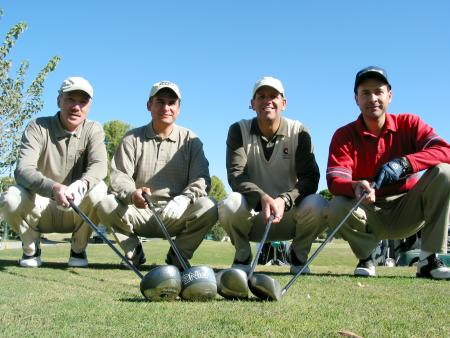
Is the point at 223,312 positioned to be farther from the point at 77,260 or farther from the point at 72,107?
the point at 72,107

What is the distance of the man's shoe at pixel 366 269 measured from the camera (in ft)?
18.7

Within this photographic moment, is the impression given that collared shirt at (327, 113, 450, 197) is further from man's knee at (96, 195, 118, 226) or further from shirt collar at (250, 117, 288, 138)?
man's knee at (96, 195, 118, 226)

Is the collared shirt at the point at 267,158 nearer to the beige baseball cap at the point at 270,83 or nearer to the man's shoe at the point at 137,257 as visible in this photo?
the beige baseball cap at the point at 270,83

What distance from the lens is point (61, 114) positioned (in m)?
6.45

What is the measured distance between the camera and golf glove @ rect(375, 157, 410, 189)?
201 inches

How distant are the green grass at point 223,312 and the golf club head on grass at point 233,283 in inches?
3.6

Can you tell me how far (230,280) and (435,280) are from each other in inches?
99.5

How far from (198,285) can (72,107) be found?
3.54 m

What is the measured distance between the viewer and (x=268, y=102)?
5.99m

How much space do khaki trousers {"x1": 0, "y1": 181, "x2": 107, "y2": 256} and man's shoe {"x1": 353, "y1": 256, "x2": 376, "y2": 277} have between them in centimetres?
298

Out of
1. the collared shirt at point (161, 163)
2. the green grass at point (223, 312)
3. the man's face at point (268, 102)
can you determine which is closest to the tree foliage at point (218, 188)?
the collared shirt at point (161, 163)

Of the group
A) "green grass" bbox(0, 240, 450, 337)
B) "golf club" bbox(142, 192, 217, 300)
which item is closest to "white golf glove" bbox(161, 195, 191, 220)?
"green grass" bbox(0, 240, 450, 337)

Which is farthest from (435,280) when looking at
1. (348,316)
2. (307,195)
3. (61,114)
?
(61,114)

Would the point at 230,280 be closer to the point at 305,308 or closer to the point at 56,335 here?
the point at 305,308
